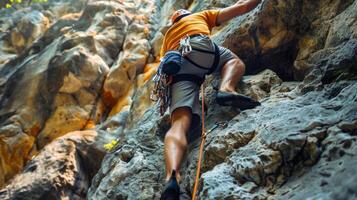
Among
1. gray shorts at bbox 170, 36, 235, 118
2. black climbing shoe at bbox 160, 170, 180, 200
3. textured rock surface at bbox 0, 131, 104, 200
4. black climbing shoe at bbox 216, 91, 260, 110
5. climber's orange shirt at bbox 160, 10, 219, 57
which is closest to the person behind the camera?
black climbing shoe at bbox 160, 170, 180, 200

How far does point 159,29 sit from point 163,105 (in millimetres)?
6637

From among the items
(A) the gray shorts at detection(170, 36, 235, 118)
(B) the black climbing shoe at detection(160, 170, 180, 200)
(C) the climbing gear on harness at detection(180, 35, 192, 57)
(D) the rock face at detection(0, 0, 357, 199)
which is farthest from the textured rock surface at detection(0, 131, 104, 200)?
(B) the black climbing shoe at detection(160, 170, 180, 200)

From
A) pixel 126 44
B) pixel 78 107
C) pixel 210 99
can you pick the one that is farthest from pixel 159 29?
pixel 210 99

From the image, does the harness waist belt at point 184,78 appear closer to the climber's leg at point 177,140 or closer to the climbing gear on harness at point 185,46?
the climbing gear on harness at point 185,46

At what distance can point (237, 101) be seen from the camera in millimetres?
3955

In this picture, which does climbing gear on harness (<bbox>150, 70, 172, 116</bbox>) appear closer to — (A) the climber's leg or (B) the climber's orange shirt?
(A) the climber's leg

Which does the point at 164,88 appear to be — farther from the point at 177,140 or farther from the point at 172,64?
the point at 177,140

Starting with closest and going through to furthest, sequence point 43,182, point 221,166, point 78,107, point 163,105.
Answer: point 221,166 < point 163,105 < point 43,182 < point 78,107

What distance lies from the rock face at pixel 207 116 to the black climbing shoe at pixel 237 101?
116 millimetres

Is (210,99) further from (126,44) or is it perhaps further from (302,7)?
(126,44)

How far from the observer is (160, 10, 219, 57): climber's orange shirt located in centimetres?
490

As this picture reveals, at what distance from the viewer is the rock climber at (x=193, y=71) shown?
393cm

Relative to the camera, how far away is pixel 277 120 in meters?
3.21

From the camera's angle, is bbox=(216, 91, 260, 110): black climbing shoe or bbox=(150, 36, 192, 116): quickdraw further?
bbox=(150, 36, 192, 116): quickdraw
